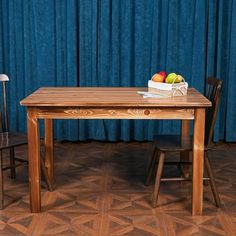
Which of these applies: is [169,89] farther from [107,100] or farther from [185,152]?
[185,152]

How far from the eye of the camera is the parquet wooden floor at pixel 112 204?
96.5 inches

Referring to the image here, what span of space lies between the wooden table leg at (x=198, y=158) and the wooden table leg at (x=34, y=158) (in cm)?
94

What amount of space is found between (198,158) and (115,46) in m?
2.12

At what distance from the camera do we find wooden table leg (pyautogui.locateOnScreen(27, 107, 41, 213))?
8.32 feet

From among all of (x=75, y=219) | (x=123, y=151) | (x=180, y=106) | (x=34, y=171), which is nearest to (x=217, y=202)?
(x=180, y=106)

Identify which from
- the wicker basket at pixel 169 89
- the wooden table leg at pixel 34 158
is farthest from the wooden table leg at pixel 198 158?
the wooden table leg at pixel 34 158

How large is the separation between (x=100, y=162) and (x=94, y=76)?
1065mm

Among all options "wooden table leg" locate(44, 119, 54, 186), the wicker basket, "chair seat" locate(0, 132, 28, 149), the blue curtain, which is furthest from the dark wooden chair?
the blue curtain

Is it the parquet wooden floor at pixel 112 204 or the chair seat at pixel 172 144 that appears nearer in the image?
the parquet wooden floor at pixel 112 204

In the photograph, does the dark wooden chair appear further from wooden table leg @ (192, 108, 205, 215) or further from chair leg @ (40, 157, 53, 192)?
chair leg @ (40, 157, 53, 192)

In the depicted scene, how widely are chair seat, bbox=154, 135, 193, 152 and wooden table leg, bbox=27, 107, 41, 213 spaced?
0.77 metres

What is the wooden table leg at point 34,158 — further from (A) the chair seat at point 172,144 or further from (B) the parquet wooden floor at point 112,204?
(A) the chair seat at point 172,144

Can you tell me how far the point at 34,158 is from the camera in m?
2.59

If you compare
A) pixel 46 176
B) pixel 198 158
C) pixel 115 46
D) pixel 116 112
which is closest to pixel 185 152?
pixel 198 158
